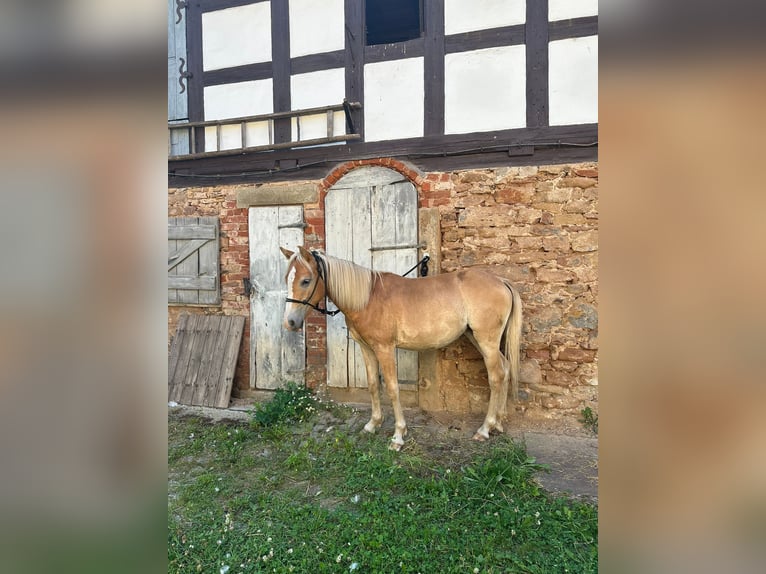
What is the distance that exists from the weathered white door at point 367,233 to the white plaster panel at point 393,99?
44 cm

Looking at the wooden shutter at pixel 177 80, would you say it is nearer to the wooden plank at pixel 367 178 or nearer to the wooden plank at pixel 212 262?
the wooden plank at pixel 212 262

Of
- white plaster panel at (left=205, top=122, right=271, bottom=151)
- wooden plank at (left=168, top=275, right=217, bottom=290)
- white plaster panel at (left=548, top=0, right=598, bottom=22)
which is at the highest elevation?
white plaster panel at (left=548, top=0, right=598, bottom=22)

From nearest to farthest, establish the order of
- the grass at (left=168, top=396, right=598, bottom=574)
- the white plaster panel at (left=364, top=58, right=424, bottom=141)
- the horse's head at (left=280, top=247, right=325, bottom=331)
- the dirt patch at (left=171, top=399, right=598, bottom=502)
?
1. the grass at (left=168, top=396, right=598, bottom=574)
2. the dirt patch at (left=171, top=399, right=598, bottom=502)
3. the horse's head at (left=280, top=247, right=325, bottom=331)
4. the white plaster panel at (left=364, top=58, right=424, bottom=141)

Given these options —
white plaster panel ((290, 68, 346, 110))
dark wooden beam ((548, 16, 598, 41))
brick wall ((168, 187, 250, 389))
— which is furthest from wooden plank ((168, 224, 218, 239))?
dark wooden beam ((548, 16, 598, 41))

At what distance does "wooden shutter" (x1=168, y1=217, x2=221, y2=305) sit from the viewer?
15.1ft

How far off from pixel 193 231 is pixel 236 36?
2.41 m

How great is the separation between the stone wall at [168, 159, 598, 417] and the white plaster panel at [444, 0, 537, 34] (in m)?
1.43

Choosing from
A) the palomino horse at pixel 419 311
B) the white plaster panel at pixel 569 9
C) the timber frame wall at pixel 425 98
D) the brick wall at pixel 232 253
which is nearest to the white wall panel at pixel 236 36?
the timber frame wall at pixel 425 98

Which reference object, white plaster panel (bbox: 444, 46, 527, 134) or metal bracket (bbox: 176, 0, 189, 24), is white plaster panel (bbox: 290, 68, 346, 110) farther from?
metal bracket (bbox: 176, 0, 189, 24)

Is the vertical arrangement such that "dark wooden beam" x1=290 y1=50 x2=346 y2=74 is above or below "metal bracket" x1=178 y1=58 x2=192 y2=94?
below

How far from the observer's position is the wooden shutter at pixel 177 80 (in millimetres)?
4598
